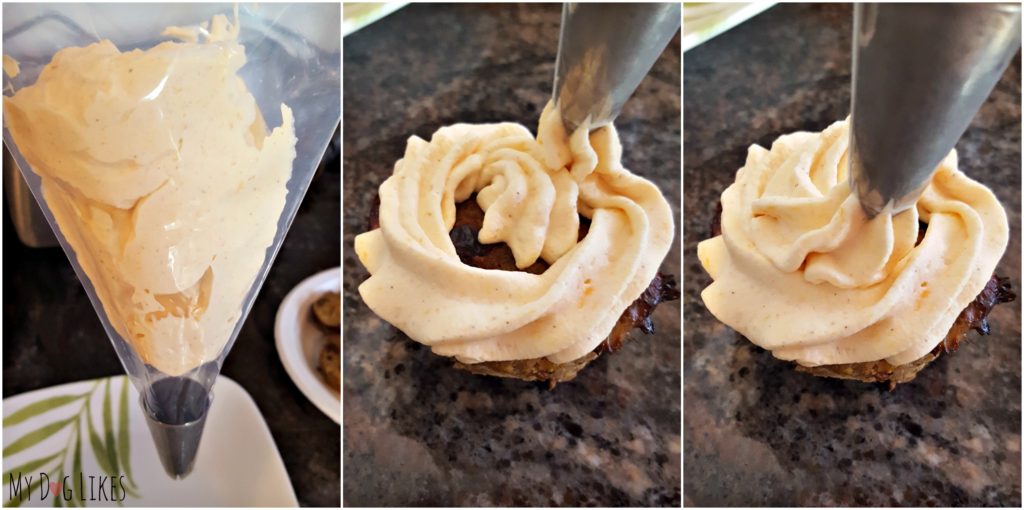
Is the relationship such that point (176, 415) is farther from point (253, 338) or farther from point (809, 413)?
point (809, 413)

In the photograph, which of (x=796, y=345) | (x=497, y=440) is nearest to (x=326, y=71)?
(x=497, y=440)

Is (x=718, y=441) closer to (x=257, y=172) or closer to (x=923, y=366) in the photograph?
(x=923, y=366)

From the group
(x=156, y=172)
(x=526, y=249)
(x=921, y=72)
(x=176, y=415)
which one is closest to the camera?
(x=921, y=72)

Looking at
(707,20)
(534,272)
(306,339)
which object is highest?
(707,20)

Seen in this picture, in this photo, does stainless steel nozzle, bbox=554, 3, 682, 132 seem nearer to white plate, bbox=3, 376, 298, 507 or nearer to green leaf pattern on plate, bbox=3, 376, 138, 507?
white plate, bbox=3, 376, 298, 507

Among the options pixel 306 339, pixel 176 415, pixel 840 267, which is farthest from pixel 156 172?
pixel 840 267

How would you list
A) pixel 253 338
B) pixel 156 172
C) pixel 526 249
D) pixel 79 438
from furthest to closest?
pixel 253 338, pixel 79 438, pixel 526 249, pixel 156 172
